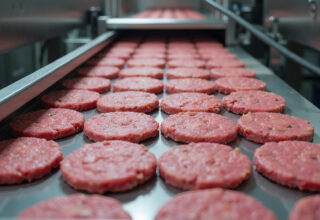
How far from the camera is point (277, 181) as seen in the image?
51.5 inches

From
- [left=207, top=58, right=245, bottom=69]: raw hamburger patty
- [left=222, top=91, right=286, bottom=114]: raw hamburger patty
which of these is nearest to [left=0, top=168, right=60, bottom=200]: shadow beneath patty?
[left=222, top=91, right=286, bottom=114]: raw hamburger patty

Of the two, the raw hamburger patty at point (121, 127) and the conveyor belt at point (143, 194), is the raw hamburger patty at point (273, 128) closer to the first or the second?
the conveyor belt at point (143, 194)

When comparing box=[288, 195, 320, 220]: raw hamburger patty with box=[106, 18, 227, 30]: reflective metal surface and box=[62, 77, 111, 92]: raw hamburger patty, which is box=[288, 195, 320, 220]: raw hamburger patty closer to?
box=[62, 77, 111, 92]: raw hamburger patty

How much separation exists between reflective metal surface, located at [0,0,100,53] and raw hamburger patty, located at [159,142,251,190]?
2.00m

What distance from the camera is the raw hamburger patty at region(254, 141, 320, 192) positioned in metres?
1.25

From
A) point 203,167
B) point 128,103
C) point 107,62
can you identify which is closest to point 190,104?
point 128,103

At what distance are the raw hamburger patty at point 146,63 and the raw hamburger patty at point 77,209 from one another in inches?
87.2

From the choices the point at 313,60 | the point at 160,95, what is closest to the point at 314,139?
the point at 160,95

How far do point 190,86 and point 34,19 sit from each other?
179 centimetres

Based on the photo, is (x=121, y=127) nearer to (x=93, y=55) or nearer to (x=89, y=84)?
(x=89, y=84)

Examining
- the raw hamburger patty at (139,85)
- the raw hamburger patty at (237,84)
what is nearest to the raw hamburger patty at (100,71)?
the raw hamburger patty at (139,85)

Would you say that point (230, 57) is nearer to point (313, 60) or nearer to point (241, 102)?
point (241, 102)

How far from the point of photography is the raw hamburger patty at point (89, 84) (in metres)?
2.47

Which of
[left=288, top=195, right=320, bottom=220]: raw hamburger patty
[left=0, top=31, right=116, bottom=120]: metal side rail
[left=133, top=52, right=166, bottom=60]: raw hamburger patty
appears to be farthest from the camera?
[left=133, top=52, right=166, bottom=60]: raw hamburger patty
